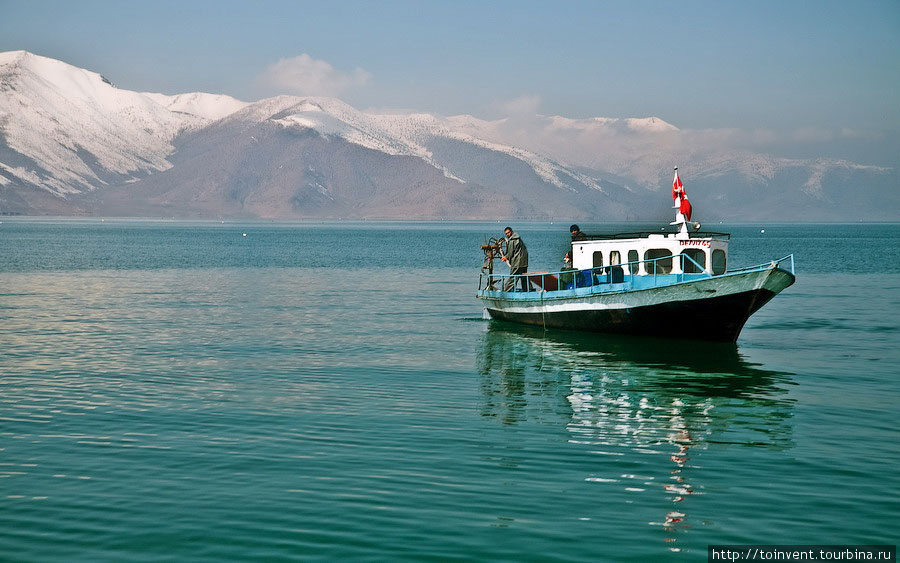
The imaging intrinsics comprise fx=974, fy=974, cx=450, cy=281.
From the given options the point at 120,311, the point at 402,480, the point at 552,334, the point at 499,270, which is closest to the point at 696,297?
the point at 552,334

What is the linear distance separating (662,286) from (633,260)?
7.86 ft

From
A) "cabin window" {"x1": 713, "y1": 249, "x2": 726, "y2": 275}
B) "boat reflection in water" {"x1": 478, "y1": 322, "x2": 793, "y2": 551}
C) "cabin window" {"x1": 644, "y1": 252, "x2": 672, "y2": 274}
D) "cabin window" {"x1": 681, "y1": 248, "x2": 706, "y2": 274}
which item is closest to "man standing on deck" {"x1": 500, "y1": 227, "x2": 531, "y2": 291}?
"boat reflection in water" {"x1": 478, "y1": 322, "x2": 793, "y2": 551}

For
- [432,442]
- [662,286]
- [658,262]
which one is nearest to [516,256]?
[658,262]

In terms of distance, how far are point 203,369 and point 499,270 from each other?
5116cm

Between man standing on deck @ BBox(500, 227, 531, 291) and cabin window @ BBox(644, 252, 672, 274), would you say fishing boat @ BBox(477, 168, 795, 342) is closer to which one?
cabin window @ BBox(644, 252, 672, 274)

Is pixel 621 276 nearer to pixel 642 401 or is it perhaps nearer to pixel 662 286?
pixel 662 286

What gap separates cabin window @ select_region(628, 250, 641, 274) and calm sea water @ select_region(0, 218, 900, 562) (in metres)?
2.44

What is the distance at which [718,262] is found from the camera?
32219mm

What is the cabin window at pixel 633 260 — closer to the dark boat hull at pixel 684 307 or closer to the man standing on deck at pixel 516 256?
the dark boat hull at pixel 684 307

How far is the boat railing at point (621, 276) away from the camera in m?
31.6

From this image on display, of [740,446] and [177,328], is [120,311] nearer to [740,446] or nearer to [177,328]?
[177,328]

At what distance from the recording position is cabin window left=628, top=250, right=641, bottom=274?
32697 mm

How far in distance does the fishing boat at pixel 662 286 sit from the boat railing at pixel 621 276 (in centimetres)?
3

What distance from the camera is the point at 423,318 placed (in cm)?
4244
